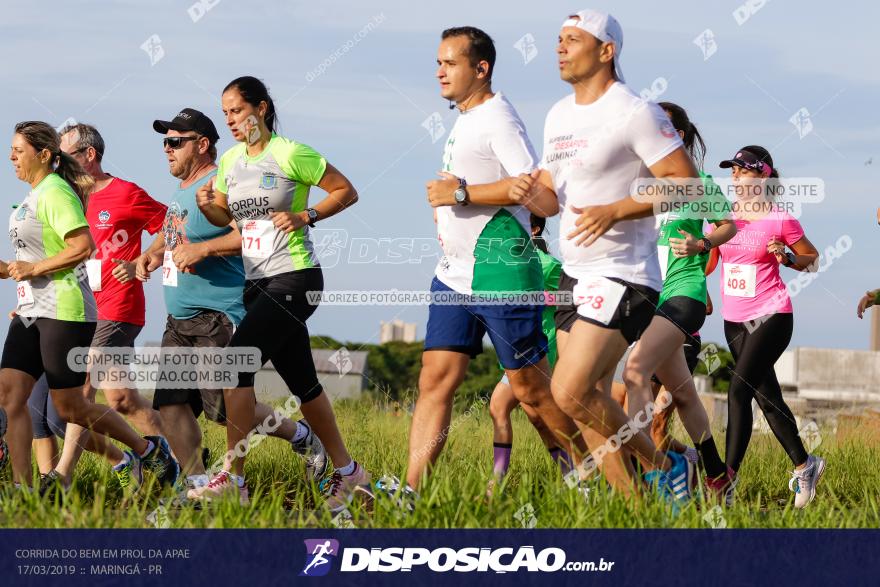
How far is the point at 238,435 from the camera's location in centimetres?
634

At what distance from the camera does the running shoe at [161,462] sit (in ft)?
22.7

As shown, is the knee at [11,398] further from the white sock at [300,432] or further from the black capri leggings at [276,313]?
the white sock at [300,432]

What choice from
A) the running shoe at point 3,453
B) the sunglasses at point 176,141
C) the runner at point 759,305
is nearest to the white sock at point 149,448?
the running shoe at point 3,453

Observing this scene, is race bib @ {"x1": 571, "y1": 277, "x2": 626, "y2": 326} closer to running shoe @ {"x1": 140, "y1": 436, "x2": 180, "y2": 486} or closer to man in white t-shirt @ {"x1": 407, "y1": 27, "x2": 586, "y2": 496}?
man in white t-shirt @ {"x1": 407, "y1": 27, "x2": 586, "y2": 496}

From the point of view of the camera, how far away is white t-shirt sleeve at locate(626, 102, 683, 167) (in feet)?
17.0

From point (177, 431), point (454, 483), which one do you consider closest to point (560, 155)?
point (454, 483)

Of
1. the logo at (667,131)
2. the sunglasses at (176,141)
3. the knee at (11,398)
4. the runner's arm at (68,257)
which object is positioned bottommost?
the knee at (11,398)

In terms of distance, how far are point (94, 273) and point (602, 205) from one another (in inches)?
133

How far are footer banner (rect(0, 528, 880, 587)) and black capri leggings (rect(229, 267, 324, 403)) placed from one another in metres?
1.55

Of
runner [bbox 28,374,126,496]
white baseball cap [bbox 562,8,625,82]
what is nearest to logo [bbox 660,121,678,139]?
white baseball cap [bbox 562,8,625,82]

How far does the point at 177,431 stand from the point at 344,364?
3.03 m

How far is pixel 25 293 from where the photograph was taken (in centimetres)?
638

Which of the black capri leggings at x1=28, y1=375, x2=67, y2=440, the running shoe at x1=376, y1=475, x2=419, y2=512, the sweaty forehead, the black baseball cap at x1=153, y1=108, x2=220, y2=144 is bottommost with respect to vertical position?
the running shoe at x1=376, y1=475, x2=419, y2=512

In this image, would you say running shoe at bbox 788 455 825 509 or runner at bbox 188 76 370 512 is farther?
running shoe at bbox 788 455 825 509
